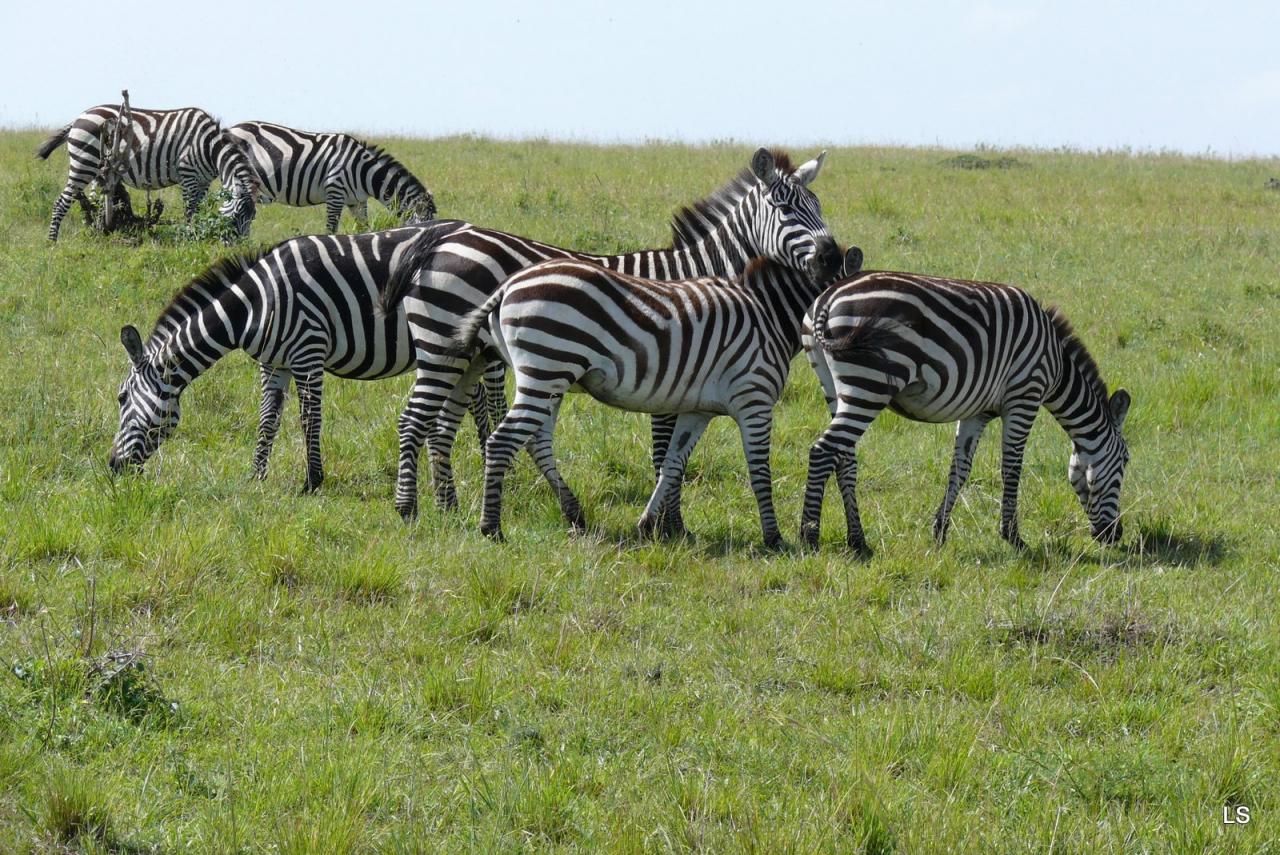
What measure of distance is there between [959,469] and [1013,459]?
1.20 feet

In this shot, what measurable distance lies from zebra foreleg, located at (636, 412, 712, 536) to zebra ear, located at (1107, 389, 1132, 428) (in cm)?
289

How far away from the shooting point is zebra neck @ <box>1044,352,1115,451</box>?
8875 millimetres

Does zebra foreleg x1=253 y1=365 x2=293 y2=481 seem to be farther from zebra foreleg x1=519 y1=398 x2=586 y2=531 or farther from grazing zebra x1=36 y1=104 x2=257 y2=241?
grazing zebra x1=36 y1=104 x2=257 y2=241

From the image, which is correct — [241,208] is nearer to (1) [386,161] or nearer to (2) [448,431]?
(1) [386,161]

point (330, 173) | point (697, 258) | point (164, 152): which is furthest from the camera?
point (164, 152)

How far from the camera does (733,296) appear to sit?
328 inches

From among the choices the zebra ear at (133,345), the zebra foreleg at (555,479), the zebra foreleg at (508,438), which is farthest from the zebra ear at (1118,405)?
the zebra ear at (133,345)

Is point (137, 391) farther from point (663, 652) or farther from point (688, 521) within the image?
point (663, 652)

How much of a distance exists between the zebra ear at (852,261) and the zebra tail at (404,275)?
2675mm

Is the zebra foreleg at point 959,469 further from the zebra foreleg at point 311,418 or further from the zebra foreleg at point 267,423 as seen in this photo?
the zebra foreleg at point 267,423

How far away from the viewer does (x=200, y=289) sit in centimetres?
895

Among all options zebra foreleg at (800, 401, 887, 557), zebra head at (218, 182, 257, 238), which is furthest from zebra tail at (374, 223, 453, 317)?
zebra head at (218, 182, 257, 238)

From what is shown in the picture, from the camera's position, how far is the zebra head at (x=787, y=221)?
916 cm

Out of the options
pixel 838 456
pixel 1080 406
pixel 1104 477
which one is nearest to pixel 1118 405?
pixel 1080 406
